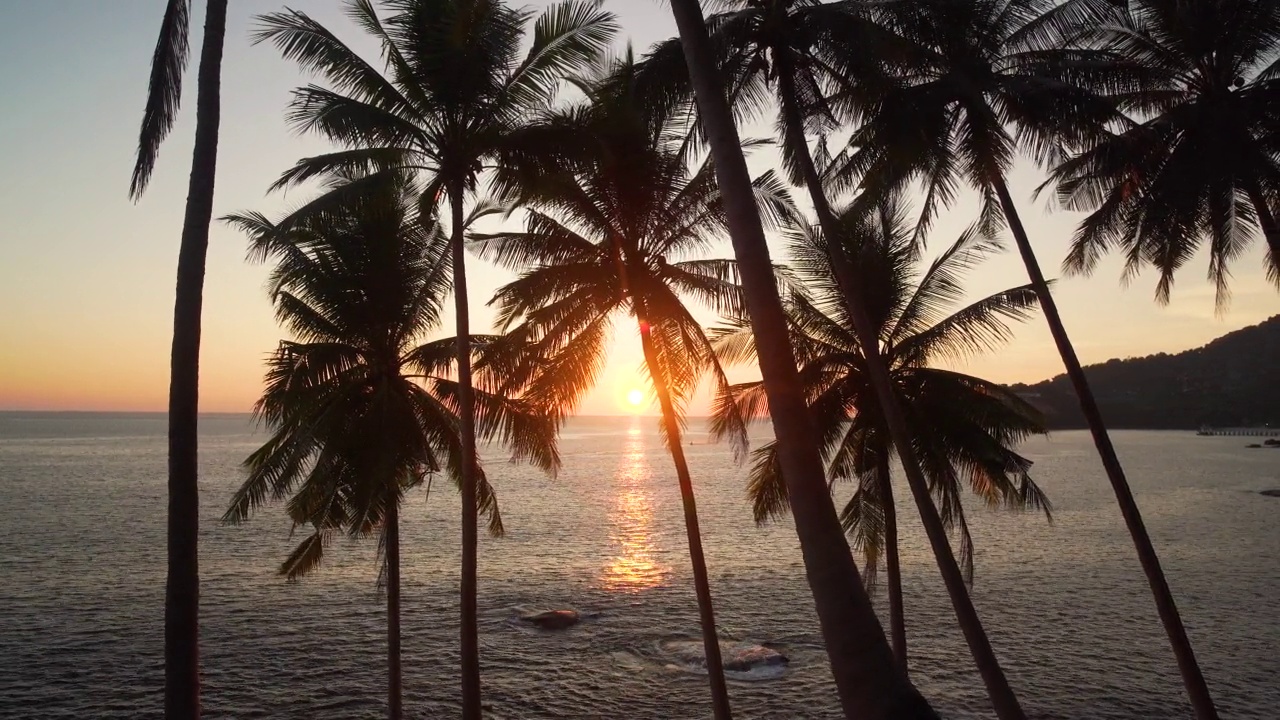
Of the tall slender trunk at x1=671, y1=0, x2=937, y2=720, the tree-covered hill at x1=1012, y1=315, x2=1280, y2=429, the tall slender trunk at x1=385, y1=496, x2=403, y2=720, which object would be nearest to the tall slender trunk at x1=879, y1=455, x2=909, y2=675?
the tall slender trunk at x1=671, y1=0, x2=937, y2=720

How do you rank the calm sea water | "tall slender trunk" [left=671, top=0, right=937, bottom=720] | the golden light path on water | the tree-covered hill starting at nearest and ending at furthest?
1. "tall slender trunk" [left=671, top=0, right=937, bottom=720]
2. the calm sea water
3. the golden light path on water
4. the tree-covered hill

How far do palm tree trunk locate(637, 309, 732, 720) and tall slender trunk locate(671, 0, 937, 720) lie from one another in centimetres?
668

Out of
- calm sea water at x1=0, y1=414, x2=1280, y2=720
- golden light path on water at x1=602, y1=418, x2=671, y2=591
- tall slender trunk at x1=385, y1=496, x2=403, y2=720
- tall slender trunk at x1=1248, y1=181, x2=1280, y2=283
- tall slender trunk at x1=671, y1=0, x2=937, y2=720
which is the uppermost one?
tall slender trunk at x1=1248, y1=181, x2=1280, y2=283

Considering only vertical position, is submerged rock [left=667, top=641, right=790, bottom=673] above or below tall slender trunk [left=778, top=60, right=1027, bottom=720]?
below

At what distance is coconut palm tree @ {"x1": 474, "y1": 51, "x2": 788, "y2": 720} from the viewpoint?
13.4 metres

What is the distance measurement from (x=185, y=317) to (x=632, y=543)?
4502 centimetres

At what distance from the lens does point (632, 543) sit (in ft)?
167

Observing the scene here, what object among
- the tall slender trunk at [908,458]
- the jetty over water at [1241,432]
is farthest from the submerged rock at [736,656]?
the jetty over water at [1241,432]

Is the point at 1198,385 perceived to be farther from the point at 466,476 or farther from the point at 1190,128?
the point at 466,476

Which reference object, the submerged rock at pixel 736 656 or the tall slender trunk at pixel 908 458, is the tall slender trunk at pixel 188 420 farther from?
the submerged rock at pixel 736 656

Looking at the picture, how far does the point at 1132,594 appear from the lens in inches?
1321

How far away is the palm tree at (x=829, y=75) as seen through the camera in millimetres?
11680

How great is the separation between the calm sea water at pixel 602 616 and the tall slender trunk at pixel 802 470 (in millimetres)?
16148

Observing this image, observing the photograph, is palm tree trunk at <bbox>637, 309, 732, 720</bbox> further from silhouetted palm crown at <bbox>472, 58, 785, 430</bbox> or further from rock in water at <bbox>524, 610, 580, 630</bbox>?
rock in water at <bbox>524, 610, 580, 630</bbox>
